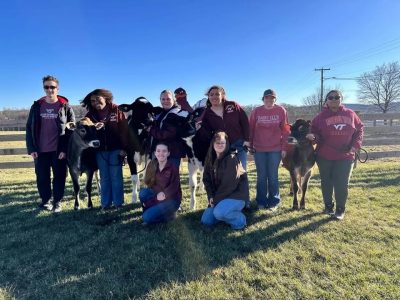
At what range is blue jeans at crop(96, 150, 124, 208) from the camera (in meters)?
6.26

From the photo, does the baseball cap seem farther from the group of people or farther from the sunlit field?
the sunlit field

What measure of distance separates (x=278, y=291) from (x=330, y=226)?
2.35 meters

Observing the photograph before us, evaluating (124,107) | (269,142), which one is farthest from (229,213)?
(124,107)

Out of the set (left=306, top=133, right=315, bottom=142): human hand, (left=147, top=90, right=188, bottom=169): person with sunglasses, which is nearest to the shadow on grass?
(left=147, top=90, right=188, bottom=169): person with sunglasses

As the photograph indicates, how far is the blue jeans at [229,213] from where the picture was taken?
5168 millimetres

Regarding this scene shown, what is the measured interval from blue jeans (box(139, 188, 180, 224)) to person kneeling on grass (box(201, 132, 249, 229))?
0.55m

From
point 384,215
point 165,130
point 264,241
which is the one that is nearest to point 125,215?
point 165,130

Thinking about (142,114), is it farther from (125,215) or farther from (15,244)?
(15,244)

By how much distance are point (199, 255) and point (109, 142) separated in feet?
9.72

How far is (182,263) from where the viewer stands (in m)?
4.14

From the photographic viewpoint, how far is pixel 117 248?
4641mm

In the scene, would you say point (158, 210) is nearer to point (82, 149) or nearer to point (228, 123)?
point (228, 123)

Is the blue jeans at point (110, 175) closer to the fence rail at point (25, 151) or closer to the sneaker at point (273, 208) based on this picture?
the sneaker at point (273, 208)

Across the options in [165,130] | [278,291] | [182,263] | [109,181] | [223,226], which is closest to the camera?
[278,291]
